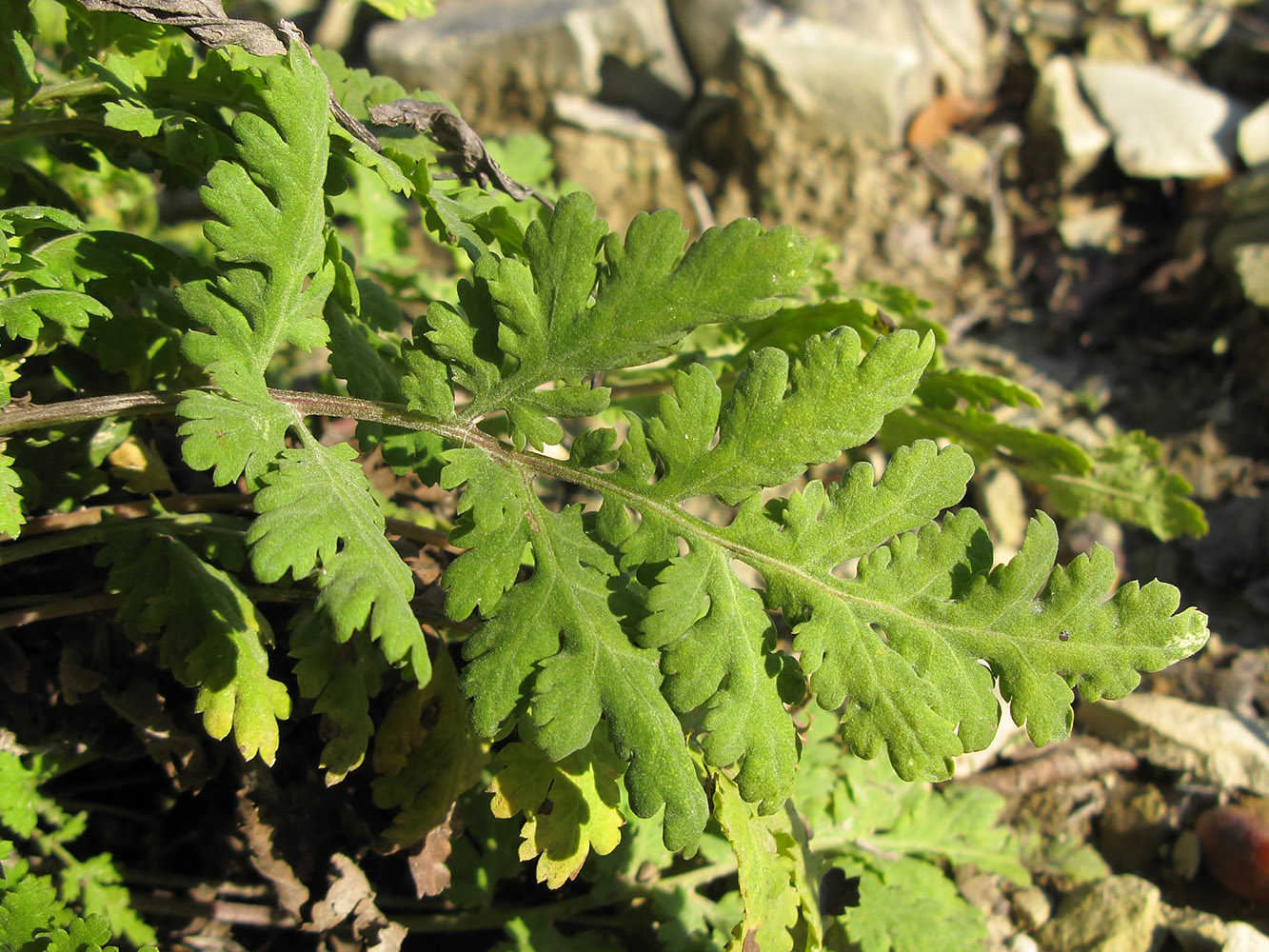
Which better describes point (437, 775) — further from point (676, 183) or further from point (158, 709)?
point (676, 183)

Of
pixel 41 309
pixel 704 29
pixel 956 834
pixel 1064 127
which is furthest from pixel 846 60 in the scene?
pixel 41 309

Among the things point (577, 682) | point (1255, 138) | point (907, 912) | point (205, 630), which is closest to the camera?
point (577, 682)

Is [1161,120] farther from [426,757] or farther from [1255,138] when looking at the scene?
[426,757]

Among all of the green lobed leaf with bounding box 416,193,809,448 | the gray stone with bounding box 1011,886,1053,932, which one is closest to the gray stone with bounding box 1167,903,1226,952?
the gray stone with bounding box 1011,886,1053,932

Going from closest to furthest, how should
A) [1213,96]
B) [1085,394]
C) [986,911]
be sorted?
[986,911] → [1085,394] → [1213,96]

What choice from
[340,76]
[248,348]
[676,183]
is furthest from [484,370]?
[676,183]

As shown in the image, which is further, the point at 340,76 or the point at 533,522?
the point at 340,76

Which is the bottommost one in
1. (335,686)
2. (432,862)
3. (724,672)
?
(432,862)
